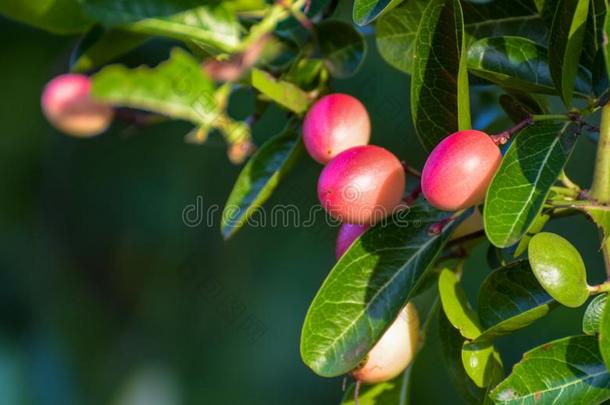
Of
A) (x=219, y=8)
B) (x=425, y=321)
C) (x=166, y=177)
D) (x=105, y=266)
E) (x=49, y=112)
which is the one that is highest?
(x=219, y=8)

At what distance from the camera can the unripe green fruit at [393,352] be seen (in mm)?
695

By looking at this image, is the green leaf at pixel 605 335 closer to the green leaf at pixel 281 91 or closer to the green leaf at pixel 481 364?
the green leaf at pixel 481 364

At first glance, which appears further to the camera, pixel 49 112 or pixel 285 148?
pixel 285 148

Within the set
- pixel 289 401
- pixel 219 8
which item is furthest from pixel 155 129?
pixel 219 8

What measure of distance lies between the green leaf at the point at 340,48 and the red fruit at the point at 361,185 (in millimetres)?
138

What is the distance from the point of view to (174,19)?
57 cm

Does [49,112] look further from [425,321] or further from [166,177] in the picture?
[166,177]

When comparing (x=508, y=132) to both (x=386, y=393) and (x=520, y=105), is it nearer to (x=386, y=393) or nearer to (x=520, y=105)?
(x=520, y=105)

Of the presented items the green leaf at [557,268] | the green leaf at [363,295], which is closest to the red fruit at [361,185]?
the green leaf at [363,295]

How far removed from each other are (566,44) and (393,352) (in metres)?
0.27

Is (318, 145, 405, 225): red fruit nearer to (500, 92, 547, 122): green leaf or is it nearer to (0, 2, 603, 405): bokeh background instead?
(500, 92, 547, 122): green leaf

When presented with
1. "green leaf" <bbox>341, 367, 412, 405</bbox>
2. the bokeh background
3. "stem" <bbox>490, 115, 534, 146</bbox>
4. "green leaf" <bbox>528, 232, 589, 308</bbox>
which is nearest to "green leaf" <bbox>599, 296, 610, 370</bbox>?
"green leaf" <bbox>528, 232, 589, 308</bbox>

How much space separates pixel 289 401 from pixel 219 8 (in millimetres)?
1628

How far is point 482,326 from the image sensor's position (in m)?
0.64
